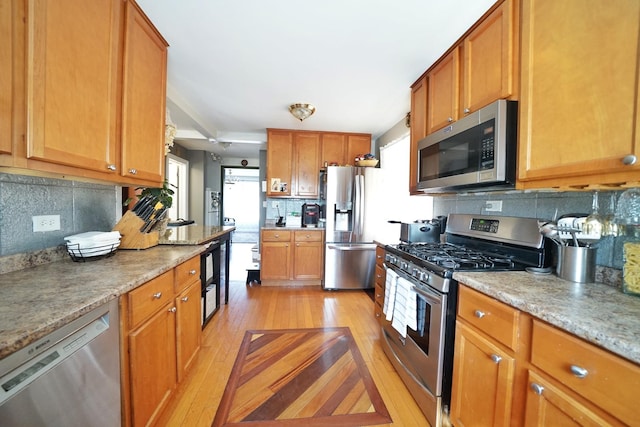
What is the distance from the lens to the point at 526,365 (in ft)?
2.96

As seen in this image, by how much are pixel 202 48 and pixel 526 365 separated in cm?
264

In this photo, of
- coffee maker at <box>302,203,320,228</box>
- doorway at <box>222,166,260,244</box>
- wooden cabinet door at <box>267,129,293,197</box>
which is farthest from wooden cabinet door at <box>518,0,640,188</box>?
doorway at <box>222,166,260,244</box>

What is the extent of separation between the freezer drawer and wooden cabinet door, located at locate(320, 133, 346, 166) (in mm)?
1352

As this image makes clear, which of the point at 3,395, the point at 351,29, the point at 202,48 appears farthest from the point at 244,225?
the point at 3,395

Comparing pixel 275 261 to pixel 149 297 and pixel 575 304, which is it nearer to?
pixel 149 297

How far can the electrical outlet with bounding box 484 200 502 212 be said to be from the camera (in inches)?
67.7

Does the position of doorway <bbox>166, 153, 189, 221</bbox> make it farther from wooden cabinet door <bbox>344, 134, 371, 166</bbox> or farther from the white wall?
the white wall

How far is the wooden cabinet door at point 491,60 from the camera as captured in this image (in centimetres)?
130

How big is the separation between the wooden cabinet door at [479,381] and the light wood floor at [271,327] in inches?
14.9

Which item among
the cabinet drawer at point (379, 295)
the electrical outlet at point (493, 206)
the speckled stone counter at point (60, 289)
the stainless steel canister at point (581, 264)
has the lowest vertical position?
the cabinet drawer at point (379, 295)

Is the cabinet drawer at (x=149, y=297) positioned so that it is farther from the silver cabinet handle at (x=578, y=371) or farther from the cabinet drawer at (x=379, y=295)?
the cabinet drawer at (x=379, y=295)

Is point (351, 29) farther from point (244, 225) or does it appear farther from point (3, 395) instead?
point (244, 225)

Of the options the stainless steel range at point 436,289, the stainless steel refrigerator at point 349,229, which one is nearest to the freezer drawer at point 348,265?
the stainless steel refrigerator at point 349,229

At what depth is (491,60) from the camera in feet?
4.68
